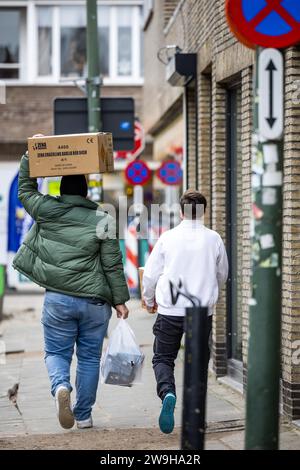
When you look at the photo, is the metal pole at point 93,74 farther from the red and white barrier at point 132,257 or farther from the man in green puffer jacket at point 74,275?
the red and white barrier at point 132,257

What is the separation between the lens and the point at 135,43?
32438mm

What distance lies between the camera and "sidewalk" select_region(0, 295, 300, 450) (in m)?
7.73

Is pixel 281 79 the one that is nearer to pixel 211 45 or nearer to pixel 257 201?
pixel 257 201

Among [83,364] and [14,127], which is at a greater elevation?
[14,127]

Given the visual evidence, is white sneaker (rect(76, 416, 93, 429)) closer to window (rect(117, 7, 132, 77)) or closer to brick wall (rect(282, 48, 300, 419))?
brick wall (rect(282, 48, 300, 419))

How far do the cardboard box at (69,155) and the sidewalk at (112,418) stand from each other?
193 centimetres

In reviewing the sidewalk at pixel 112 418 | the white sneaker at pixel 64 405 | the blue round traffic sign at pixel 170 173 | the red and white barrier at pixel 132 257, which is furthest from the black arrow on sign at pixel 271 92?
the red and white barrier at pixel 132 257

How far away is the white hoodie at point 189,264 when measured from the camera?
7902 millimetres

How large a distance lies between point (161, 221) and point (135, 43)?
353 inches

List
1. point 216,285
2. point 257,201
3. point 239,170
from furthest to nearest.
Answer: point 239,170 < point 216,285 < point 257,201

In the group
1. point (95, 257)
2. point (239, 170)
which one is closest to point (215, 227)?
point (239, 170)

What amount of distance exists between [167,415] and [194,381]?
176 cm

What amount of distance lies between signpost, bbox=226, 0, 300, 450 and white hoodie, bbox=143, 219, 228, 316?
7.15ft

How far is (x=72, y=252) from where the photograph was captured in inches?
322
